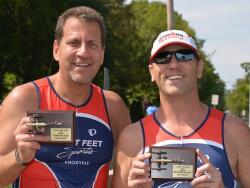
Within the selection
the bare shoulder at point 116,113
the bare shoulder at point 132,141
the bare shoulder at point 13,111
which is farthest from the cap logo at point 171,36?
the bare shoulder at point 13,111

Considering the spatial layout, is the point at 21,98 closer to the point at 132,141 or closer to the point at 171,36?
the point at 132,141

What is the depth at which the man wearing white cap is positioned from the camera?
3.56 metres

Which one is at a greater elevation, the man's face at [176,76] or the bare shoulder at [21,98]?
the man's face at [176,76]

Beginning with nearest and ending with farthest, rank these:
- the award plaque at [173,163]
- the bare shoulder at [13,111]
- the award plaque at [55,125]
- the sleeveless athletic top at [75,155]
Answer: the award plaque at [173,163] < the award plaque at [55,125] < the bare shoulder at [13,111] < the sleeveless athletic top at [75,155]

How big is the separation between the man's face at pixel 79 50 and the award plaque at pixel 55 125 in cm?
53

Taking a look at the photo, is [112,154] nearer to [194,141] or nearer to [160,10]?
[194,141]

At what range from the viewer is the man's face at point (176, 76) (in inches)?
142

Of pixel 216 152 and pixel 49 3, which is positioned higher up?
pixel 49 3

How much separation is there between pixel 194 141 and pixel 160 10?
222ft

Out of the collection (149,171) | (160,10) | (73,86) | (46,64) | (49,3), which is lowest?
(149,171)

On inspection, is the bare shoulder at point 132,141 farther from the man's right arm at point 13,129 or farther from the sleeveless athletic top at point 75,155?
the man's right arm at point 13,129

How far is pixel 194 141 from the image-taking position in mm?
A: 3604

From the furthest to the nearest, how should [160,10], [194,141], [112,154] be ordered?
[160,10] → [112,154] → [194,141]

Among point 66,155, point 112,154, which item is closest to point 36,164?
point 66,155
